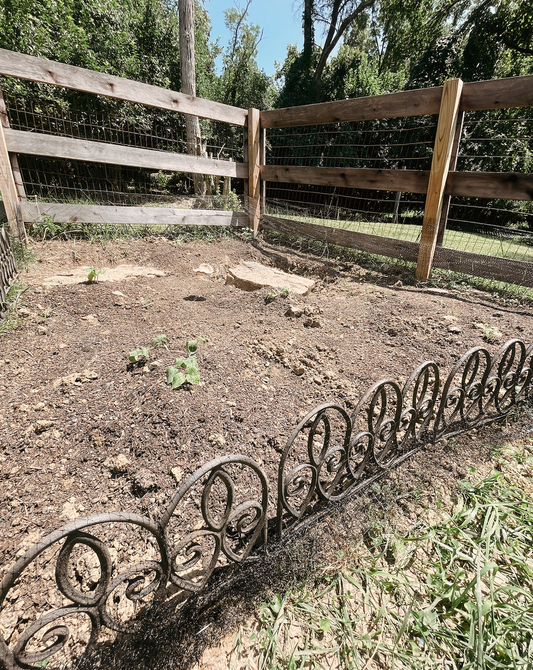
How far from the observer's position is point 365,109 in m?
3.85

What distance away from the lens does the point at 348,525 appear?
1.36 m

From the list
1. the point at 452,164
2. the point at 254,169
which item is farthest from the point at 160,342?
the point at 254,169

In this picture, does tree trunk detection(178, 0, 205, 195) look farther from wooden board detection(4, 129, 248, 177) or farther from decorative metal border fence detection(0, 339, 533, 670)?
decorative metal border fence detection(0, 339, 533, 670)

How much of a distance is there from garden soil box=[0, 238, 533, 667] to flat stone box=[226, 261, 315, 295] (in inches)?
3.9

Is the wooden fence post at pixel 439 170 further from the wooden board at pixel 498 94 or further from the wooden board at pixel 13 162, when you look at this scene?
the wooden board at pixel 13 162

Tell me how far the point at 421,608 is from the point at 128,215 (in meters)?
4.67

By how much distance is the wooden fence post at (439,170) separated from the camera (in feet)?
10.2

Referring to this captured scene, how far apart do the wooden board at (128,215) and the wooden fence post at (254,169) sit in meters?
0.18

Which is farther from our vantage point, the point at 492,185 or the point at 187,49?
the point at 187,49

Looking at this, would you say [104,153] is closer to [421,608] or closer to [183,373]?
[183,373]

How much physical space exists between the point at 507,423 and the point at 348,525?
47.9 inches

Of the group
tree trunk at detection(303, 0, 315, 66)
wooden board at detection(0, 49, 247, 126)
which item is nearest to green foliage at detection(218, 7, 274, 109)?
tree trunk at detection(303, 0, 315, 66)

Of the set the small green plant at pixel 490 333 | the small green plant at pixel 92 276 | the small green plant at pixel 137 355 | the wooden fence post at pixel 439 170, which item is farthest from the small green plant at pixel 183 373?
the wooden fence post at pixel 439 170

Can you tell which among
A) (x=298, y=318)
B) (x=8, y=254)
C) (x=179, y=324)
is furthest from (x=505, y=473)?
(x=8, y=254)
